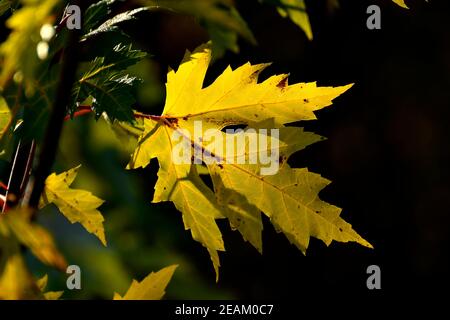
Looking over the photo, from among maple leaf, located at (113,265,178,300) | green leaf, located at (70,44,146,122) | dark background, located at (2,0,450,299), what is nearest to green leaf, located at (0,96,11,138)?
green leaf, located at (70,44,146,122)

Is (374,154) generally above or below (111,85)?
below

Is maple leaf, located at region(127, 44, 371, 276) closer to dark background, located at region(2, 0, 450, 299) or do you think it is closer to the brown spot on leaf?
the brown spot on leaf

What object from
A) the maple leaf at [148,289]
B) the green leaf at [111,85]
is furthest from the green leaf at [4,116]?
the maple leaf at [148,289]

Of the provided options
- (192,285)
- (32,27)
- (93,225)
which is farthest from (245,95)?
(192,285)

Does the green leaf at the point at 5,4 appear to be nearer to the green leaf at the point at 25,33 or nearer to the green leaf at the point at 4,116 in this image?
the green leaf at the point at 4,116

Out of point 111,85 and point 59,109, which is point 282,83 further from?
point 59,109

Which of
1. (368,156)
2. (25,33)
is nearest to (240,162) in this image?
(25,33)
